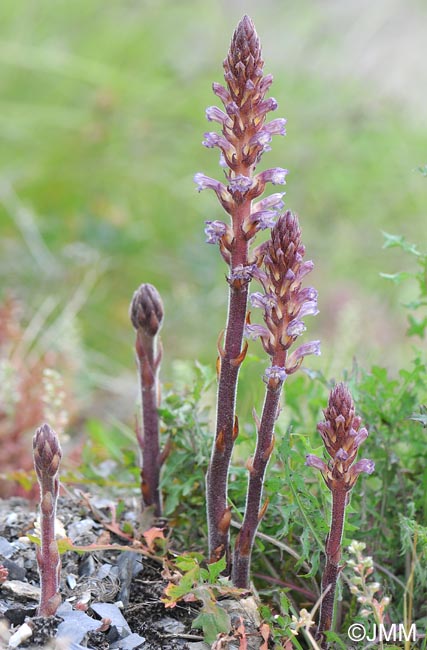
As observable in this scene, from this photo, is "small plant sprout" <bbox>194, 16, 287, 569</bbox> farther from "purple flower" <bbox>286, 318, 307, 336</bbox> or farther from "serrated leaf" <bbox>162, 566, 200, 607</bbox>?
"serrated leaf" <bbox>162, 566, 200, 607</bbox>

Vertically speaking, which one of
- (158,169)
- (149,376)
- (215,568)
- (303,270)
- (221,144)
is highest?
(158,169)

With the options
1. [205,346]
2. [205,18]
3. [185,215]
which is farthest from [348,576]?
[205,18]

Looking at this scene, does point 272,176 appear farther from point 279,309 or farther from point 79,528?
point 79,528

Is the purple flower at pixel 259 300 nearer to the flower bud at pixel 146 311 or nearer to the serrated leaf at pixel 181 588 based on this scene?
the flower bud at pixel 146 311

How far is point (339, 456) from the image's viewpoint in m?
1.57

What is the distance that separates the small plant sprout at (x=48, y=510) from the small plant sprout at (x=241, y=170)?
392 millimetres

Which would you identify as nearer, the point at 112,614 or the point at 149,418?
the point at 112,614

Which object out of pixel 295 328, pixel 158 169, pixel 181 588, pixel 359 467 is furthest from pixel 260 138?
pixel 158 169

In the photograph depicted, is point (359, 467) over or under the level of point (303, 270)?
under

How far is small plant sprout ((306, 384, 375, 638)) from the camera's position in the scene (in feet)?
5.13

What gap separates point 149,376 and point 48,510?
1.63 ft

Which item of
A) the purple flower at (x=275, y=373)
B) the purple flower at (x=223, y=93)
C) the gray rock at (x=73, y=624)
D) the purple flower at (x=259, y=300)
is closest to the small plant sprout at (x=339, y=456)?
the purple flower at (x=275, y=373)

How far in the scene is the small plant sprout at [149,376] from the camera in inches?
79.0

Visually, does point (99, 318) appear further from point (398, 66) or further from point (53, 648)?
point (398, 66)
